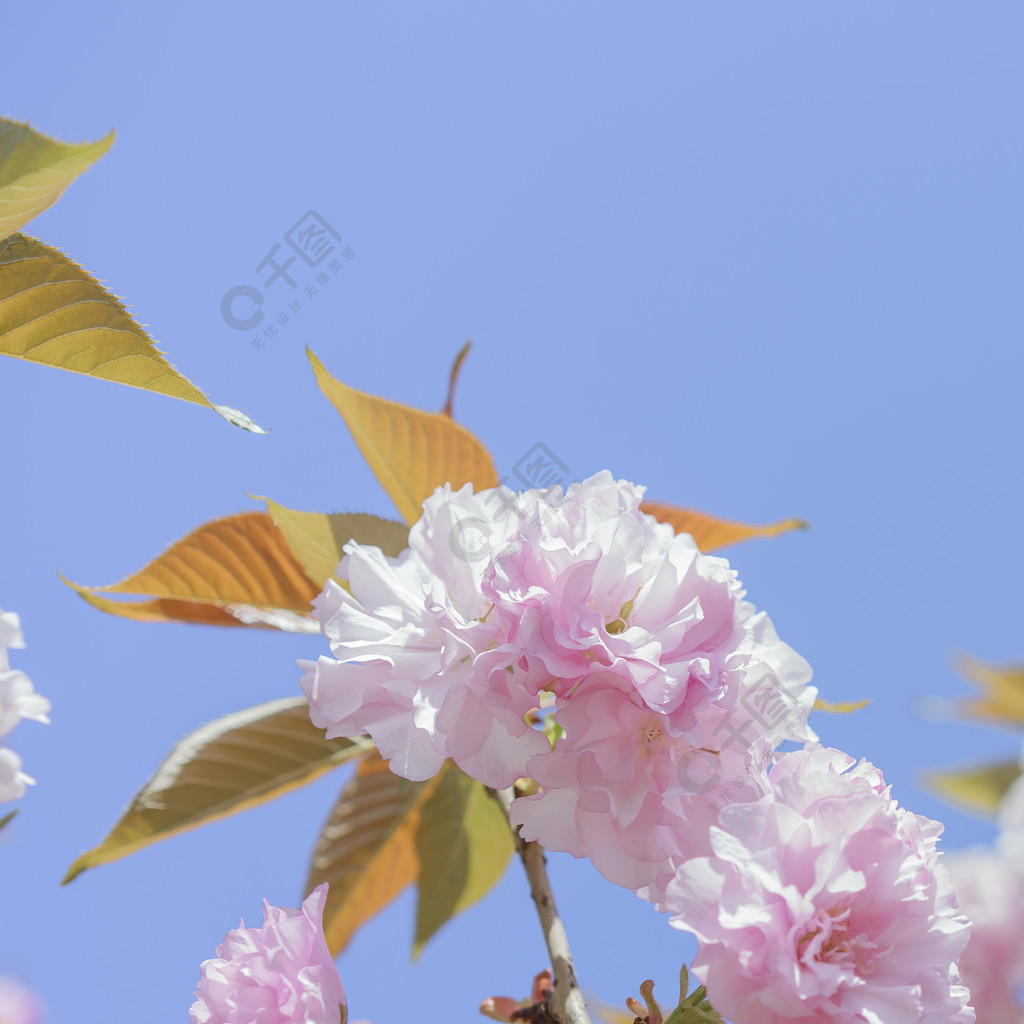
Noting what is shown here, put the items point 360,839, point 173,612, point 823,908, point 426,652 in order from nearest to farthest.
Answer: point 823,908 → point 426,652 → point 173,612 → point 360,839

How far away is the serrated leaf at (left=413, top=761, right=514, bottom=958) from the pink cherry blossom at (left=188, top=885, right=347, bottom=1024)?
502mm

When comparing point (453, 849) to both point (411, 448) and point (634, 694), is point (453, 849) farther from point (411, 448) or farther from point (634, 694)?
point (634, 694)

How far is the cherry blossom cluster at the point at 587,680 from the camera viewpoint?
1.97 ft

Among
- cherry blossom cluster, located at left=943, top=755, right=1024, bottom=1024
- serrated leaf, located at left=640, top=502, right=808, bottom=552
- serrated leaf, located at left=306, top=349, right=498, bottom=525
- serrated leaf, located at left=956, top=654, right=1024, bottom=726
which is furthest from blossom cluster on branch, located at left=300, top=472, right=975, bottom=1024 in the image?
serrated leaf, located at left=956, top=654, right=1024, bottom=726

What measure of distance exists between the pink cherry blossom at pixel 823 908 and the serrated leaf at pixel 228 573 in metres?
0.61

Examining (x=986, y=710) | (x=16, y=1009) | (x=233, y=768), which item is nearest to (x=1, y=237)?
(x=233, y=768)

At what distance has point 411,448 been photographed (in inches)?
40.3

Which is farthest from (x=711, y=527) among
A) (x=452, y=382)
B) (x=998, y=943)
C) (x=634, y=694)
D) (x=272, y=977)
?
(x=998, y=943)

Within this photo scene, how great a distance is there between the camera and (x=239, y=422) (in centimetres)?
65

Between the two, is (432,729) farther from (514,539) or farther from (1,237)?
(1,237)

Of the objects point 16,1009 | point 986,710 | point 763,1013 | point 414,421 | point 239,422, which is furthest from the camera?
point 16,1009

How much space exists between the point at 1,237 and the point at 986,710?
284 cm

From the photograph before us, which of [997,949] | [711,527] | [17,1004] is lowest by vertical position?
[17,1004]

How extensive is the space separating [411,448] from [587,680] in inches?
19.1
